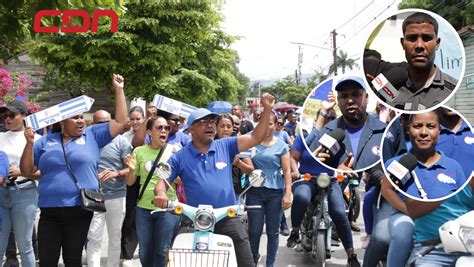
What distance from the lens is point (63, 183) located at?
441 centimetres

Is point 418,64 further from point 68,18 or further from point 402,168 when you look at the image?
point 68,18

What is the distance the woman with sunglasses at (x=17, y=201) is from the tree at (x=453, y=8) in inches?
906

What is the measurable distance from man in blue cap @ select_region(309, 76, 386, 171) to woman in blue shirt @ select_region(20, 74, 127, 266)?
1819mm

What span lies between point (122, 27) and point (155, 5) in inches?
45.9

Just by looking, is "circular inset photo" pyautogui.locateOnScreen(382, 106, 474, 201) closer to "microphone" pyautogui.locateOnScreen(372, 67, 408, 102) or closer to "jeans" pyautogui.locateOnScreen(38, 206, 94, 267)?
"microphone" pyautogui.locateOnScreen(372, 67, 408, 102)

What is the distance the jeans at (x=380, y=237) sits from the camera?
14.2 feet

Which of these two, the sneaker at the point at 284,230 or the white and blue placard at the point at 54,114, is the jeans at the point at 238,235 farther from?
the sneaker at the point at 284,230

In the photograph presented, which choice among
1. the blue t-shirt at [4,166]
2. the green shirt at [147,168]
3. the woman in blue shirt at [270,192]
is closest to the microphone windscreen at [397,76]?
the green shirt at [147,168]

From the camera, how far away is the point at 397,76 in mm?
2633

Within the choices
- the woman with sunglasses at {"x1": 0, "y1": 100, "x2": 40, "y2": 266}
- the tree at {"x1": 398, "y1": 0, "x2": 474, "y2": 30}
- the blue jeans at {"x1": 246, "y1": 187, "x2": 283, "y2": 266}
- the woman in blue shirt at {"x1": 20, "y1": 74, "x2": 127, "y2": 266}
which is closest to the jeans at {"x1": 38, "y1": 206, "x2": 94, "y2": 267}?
the woman in blue shirt at {"x1": 20, "y1": 74, "x2": 127, "y2": 266}

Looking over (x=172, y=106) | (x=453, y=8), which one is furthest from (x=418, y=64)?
(x=453, y=8)

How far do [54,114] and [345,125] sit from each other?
7.50 ft

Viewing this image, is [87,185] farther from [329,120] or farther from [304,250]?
[304,250]

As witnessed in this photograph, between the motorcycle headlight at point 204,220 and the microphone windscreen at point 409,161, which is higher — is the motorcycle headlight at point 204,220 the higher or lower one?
the lower one
